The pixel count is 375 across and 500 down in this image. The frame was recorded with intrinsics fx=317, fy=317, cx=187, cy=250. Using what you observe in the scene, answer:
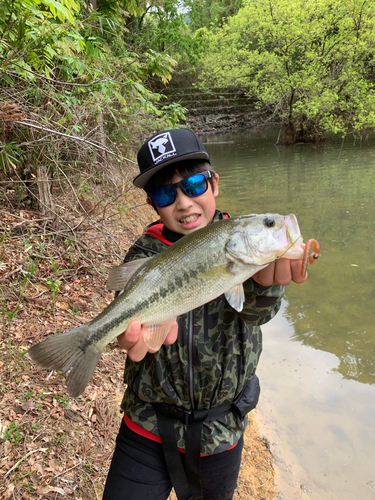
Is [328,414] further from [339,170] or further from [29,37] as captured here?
[339,170]

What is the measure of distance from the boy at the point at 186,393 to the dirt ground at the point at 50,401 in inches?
24.9

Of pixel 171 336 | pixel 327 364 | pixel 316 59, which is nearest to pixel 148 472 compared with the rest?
pixel 171 336

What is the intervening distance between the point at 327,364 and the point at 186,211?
359 cm

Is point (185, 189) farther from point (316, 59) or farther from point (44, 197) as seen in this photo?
point (316, 59)

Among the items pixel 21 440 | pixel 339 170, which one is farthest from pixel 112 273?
pixel 339 170

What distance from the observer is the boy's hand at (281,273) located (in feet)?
5.20

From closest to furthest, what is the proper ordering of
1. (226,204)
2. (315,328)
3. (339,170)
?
(315,328)
(226,204)
(339,170)

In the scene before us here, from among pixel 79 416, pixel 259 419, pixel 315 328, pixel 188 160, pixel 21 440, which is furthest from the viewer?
pixel 315 328

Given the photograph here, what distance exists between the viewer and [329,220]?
29.3 feet

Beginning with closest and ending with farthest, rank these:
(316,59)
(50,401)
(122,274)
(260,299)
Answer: (260,299) → (122,274) → (50,401) → (316,59)

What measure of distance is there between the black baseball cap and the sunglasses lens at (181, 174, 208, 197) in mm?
134

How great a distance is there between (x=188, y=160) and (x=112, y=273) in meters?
0.89

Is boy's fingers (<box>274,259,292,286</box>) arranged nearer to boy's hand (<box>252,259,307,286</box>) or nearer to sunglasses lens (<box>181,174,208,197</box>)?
boy's hand (<box>252,259,307,286</box>)

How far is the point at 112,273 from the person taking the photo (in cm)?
182
